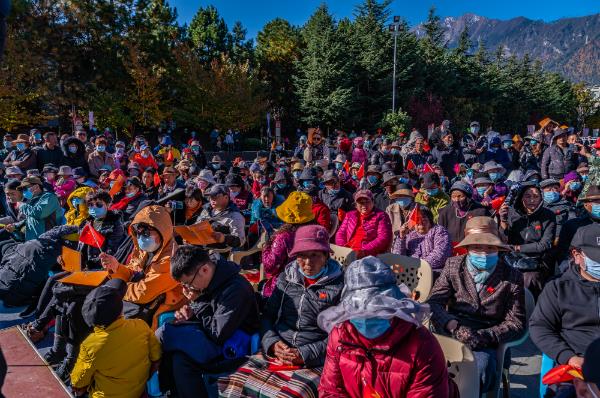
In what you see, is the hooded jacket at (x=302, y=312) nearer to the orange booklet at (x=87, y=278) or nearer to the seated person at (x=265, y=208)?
the orange booklet at (x=87, y=278)

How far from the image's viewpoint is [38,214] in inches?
257

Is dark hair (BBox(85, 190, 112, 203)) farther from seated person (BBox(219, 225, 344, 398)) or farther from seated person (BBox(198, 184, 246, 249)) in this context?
seated person (BBox(219, 225, 344, 398))

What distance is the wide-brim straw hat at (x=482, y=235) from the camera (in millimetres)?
3404

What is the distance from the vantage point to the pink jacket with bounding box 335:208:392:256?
16.6ft

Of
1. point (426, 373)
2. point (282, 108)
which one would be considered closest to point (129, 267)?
point (426, 373)

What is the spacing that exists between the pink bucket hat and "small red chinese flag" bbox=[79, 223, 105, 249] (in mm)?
2767

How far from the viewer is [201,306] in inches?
139

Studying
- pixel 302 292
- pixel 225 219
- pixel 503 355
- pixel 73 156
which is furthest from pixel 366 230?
pixel 73 156

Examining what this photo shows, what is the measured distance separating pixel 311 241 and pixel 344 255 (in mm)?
1338

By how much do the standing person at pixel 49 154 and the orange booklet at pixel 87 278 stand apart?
7.28 meters

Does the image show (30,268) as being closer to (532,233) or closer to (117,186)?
(117,186)

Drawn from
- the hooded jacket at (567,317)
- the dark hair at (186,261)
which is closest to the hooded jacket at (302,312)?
the dark hair at (186,261)

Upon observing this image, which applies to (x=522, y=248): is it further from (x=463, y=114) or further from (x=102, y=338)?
(x=463, y=114)

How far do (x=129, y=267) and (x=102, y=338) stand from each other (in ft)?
5.15
